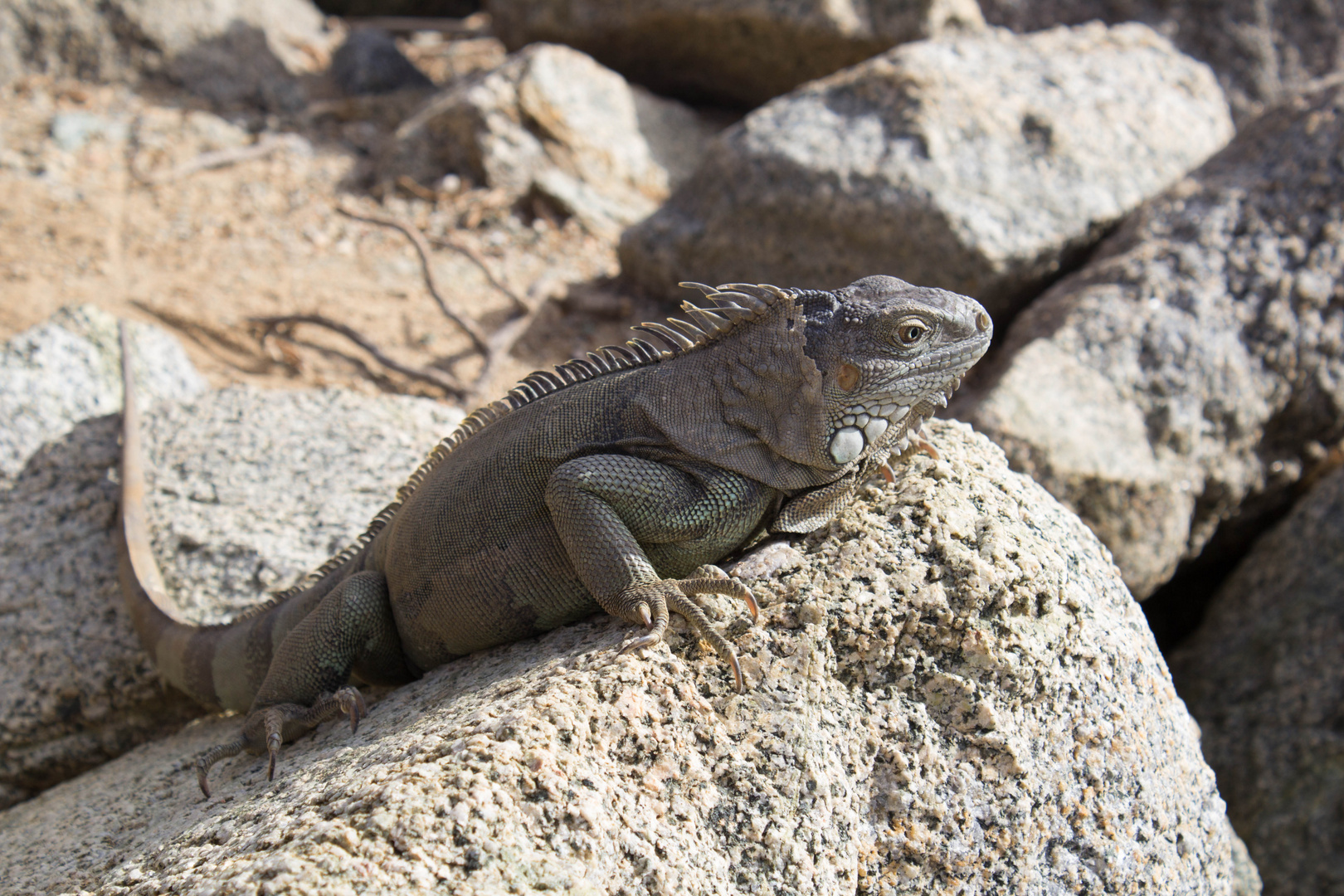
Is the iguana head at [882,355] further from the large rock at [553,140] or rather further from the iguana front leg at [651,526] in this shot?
the large rock at [553,140]

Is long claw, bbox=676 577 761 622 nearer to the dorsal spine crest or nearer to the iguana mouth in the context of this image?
the iguana mouth

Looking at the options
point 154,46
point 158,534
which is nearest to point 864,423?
point 158,534

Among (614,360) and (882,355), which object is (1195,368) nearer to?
(882,355)

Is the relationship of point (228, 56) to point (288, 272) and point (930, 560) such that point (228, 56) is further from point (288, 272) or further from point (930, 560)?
point (930, 560)

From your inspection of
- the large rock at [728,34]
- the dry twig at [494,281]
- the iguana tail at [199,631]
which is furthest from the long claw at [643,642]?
the large rock at [728,34]

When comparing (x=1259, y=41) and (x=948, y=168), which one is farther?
(x=1259, y=41)

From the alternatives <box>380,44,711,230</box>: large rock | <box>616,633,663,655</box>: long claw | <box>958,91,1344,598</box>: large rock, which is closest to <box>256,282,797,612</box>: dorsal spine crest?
<box>616,633,663,655</box>: long claw

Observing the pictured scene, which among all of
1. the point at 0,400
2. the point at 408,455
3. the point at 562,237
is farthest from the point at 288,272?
the point at 408,455
